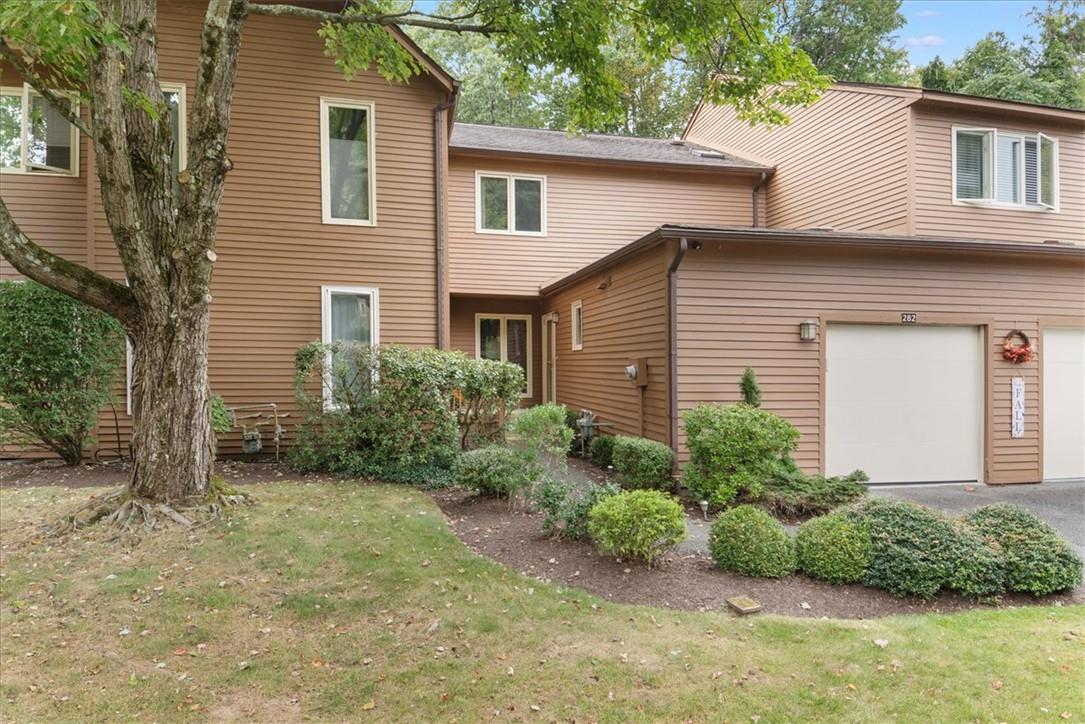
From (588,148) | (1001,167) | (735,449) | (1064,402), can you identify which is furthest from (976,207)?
(735,449)

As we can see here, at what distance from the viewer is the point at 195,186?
5.43 m

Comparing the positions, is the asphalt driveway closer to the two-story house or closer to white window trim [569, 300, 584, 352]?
the two-story house

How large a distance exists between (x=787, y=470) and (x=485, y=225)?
8.22 m

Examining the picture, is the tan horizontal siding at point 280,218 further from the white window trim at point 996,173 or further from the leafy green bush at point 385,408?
the white window trim at point 996,173

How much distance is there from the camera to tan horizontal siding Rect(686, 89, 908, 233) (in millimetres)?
10625

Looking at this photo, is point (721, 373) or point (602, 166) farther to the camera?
point (602, 166)

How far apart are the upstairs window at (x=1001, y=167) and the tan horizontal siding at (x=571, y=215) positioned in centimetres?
438

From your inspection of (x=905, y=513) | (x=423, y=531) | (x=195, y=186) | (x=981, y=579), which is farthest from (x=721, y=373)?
(x=195, y=186)

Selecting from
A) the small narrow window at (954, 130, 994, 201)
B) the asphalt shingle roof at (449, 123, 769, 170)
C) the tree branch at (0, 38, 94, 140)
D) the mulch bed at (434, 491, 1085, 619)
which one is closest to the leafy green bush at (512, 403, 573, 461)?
the mulch bed at (434, 491, 1085, 619)

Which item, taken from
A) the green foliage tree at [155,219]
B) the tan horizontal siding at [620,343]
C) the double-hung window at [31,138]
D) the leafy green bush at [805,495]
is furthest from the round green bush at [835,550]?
the double-hung window at [31,138]

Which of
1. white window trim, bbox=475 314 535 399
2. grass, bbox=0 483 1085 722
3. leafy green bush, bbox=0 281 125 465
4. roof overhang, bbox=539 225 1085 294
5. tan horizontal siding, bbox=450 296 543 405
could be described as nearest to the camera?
grass, bbox=0 483 1085 722

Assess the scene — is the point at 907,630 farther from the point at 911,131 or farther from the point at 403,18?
the point at 911,131

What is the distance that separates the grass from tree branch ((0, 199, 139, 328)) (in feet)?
6.96

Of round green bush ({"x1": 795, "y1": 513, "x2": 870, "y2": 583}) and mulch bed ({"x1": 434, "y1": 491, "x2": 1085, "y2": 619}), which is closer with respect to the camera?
mulch bed ({"x1": 434, "y1": 491, "x2": 1085, "y2": 619})
